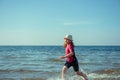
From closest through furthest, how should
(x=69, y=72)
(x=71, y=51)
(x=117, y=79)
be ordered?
(x=71, y=51) → (x=117, y=79) → (x=69, y=72)

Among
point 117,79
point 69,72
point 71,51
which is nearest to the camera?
point 71,51

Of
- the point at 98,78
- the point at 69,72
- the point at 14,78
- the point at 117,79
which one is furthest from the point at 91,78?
the point at 14,78

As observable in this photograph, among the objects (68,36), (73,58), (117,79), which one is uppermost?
(68,36)

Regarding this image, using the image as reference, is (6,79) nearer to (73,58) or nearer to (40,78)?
(40,78)

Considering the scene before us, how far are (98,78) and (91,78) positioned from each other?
0.34 metres

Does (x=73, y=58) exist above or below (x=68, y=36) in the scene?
below

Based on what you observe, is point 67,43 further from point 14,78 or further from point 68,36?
point 14,78

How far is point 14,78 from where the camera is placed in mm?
12898

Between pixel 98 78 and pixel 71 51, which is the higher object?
pixel 71 51

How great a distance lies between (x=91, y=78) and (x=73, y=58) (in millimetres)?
3876

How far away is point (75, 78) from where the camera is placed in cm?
1282

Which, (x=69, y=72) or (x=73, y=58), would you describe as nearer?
(x=73, y=58)

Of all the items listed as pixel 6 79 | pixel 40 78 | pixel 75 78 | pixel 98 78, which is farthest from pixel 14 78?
pixel 98 78

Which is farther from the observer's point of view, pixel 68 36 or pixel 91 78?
pixel 91 78
